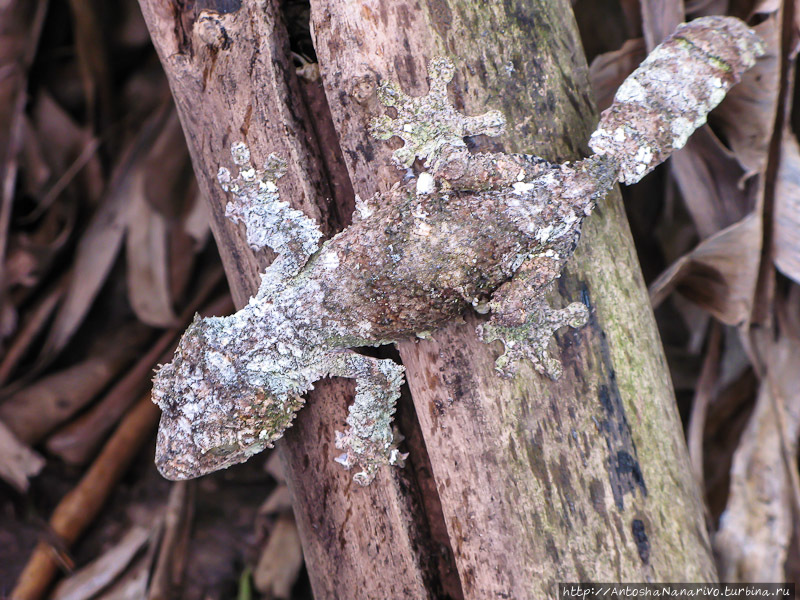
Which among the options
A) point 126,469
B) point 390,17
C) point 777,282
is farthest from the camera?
point 126,469

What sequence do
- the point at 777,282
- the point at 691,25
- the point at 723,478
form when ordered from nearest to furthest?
the point at 691,25, the point at 777,282, the point at 723,478

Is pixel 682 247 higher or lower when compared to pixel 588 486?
higher

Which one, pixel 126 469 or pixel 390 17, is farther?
pixel 126 469

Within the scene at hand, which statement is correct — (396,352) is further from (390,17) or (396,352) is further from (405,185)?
(390,17)

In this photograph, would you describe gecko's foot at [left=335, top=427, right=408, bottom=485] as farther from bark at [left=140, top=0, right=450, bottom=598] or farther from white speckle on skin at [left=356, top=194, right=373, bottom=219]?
white speckle on skin at [left=356, top=194, right=373, bottom=219]

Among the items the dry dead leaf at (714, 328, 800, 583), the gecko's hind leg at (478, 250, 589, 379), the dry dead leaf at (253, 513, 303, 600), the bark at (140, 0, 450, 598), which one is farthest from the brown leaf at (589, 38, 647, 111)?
the dry dead leaf at (253, 513, 303, 600)

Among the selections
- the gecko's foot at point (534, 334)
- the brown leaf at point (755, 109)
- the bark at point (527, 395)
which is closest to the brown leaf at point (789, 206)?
the brown leaf at point (755, 109)

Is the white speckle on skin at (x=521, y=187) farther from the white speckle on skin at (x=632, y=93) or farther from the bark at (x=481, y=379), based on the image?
the white speckle on skin at (x=632, y=93)

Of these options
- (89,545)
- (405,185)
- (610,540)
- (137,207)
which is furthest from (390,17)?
(89,545)

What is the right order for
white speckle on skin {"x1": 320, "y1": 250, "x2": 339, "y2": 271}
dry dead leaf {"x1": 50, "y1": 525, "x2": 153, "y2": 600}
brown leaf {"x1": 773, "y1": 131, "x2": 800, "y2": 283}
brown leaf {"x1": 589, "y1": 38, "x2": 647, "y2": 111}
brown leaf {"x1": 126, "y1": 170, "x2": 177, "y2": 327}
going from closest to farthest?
1. white speckle on skin {"x1": 320, "y1": 250, "x2": 339, "y2": 271}
2. brown leaf {"x1": 773, "y1": 131, "x2": 800, "y2": 283}
3. brown leaf {"x1": 589, "y1": 38, "x2": 647, "y2": 111}
4. dry dead leaf {"x1": 50, "y1": 525, "x2": 153, "y2": 600}
5. brown leaf {"x1": 126, "y1": 170, "x2": 177, "y2": 327}
